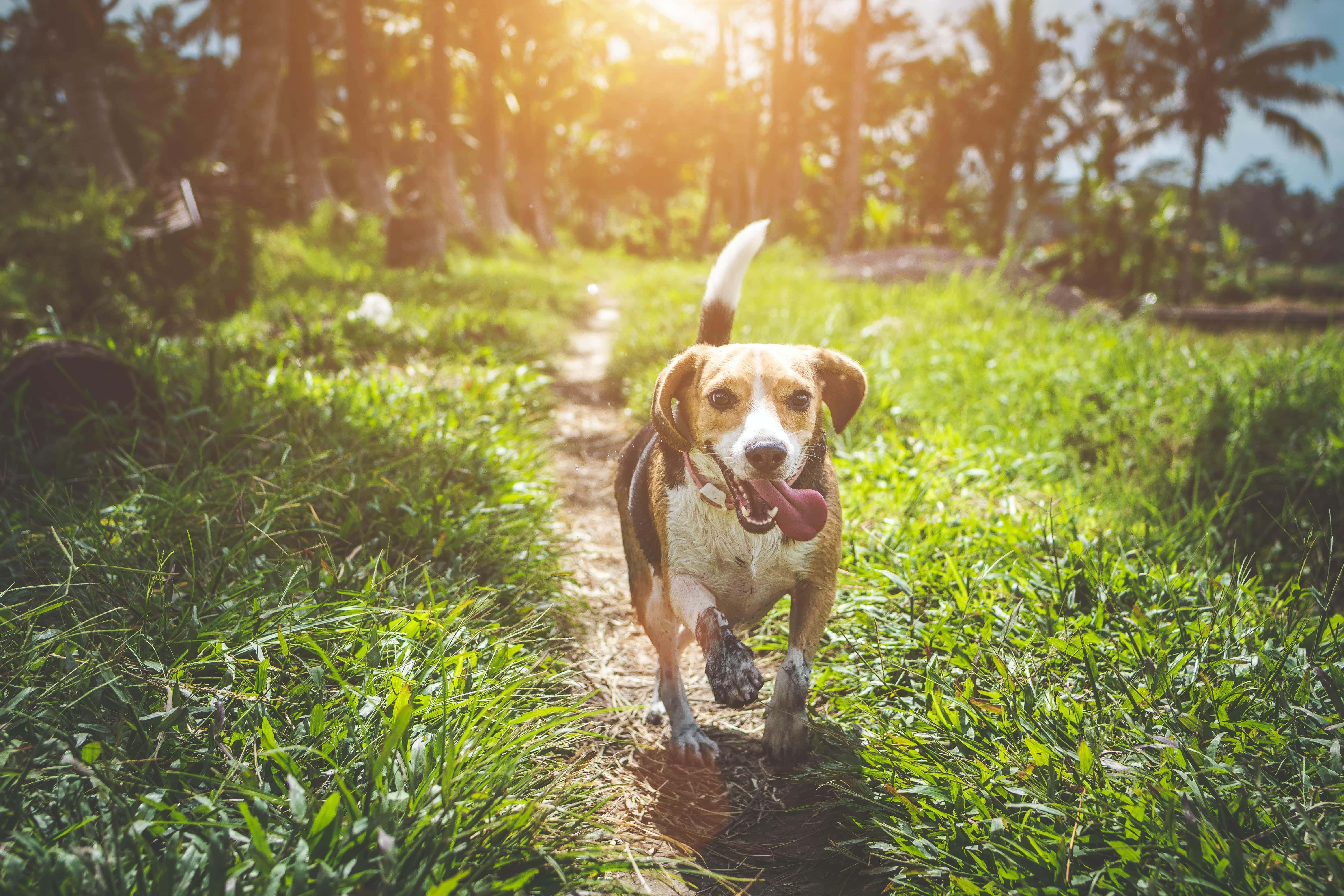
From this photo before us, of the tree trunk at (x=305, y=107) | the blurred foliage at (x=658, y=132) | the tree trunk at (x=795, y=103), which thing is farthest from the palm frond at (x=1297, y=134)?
the tree trunk at (x=305, y=107)

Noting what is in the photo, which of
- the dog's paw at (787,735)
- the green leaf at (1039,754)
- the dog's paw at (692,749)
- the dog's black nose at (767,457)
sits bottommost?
the dog's paw at (692,749)

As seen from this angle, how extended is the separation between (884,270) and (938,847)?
Answer: 12.4 meters

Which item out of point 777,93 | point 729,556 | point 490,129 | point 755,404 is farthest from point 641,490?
point 777,93

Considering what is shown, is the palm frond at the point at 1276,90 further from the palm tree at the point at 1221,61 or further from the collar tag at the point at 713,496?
the collar tag at the point at 713,496

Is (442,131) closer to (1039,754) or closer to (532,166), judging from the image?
(532,166)

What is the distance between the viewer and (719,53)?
1011 inches

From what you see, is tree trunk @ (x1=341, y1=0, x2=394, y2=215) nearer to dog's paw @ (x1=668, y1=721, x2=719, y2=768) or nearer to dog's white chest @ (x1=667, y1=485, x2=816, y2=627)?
dog's white chest @ (x1=667, y1=485, x2=816, y2=627)

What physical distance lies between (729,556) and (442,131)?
15.7 metres

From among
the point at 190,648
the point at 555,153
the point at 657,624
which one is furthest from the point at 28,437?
the point at 555,153

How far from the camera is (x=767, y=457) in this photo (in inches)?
75.2

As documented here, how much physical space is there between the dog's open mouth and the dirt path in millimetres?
674

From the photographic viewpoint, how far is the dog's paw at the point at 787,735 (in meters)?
2.07

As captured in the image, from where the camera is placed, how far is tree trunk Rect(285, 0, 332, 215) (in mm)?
12461

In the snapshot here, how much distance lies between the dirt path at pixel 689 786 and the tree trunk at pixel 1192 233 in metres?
24.1
